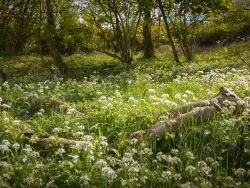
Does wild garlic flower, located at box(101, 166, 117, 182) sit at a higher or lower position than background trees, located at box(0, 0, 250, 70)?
lower

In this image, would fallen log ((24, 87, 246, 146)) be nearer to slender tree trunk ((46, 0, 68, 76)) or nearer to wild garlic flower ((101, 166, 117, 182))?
wild garlic flower ((101, 166, 117, 182))

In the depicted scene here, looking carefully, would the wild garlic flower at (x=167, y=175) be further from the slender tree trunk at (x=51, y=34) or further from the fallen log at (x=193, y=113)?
the slender tree trunk at (x=51, y=34)

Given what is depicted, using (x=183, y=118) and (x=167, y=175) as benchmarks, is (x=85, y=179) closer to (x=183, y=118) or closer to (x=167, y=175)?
(x=167, y=175)

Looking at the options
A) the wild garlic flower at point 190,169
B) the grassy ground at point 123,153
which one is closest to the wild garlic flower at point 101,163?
the grassy ground at point 123,153

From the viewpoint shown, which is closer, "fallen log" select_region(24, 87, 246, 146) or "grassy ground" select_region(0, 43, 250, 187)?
"grassy ground" select_region(0, 43, 250, 187)

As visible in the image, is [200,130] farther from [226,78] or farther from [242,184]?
[226,78]

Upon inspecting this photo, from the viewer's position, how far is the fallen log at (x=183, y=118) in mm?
4172

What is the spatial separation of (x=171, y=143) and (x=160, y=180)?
1.07 metres

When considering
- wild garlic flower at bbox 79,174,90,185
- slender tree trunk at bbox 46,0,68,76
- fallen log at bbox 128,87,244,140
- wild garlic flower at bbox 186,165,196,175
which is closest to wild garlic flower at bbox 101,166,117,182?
wild garlic flower at bbox 79,174,90,185

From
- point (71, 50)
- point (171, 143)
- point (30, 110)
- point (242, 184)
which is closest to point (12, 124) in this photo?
point (30, 110)

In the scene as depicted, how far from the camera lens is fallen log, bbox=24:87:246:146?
4172mm

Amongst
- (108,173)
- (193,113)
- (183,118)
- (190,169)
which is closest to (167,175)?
(190,169)

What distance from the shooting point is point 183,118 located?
4.40 m

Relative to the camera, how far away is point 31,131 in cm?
444
